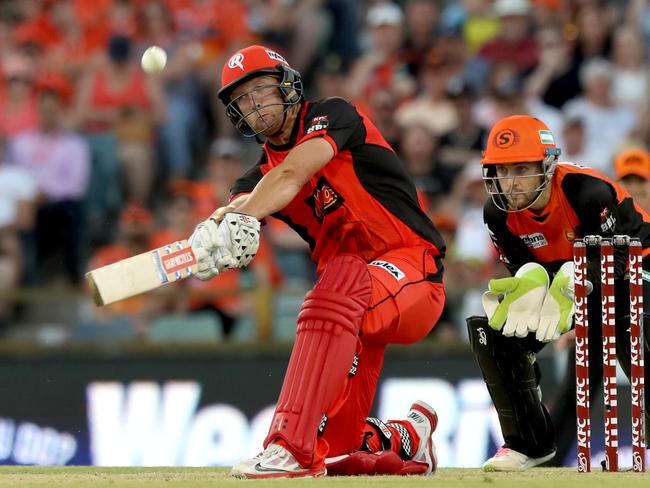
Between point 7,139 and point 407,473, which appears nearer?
point 407,473

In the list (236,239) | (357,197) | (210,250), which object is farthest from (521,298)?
(210,250)

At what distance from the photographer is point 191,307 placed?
37.4 ft

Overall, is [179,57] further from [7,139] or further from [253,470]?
[253,470]

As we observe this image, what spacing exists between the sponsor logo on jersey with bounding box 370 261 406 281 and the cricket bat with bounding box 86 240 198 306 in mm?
1079

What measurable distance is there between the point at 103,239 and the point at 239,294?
1814 mm

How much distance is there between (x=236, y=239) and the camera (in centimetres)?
596

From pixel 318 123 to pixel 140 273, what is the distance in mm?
1317

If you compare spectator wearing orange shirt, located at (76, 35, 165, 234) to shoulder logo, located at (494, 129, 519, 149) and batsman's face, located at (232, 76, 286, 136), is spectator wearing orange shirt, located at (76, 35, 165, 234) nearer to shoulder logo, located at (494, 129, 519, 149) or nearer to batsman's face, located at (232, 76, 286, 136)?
batsman's face, located at (232, 76, 286, 136)

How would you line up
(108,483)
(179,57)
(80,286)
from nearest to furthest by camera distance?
(108,483) → (80,286) → (179,57)

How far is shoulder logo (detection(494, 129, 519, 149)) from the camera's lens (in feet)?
22.1

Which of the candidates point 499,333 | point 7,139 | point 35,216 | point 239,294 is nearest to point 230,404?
point 239,294

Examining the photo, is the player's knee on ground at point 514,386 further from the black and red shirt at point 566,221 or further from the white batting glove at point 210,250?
the white batting glove at point 210,250

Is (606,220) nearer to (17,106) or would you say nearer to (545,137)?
(545,137)

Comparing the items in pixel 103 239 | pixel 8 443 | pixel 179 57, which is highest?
pixel 179 57
